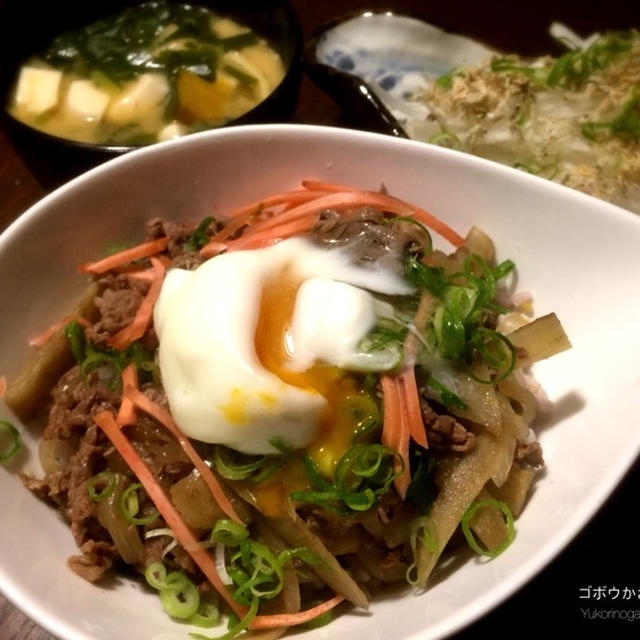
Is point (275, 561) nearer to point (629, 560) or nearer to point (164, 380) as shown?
point (164, 380)

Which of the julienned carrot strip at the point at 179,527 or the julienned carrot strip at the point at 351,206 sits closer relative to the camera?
the julienned carrot strip at the point at 179,527

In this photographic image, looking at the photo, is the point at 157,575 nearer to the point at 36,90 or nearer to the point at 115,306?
the point at 115,306

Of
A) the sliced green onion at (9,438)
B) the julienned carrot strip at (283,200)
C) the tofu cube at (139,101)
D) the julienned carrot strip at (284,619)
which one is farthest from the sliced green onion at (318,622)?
the tofu cube at (139,101)

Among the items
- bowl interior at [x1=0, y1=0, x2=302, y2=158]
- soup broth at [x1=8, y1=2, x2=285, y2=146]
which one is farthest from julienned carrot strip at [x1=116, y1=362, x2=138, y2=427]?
soup broth at [x1=8, y1=2, x2=285, y2=146]

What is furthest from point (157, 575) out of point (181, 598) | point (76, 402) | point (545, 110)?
point (545, 110)

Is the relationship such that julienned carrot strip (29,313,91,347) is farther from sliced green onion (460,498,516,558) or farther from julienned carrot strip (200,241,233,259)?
sliced green onion (460,498,516,558)

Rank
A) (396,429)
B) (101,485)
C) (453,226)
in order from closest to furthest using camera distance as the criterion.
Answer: (396,429), (101,485), (453,226)

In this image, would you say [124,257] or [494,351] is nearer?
[494,351]

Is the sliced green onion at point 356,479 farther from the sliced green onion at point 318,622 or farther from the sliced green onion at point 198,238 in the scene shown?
the sliced green onion at point 198,238
